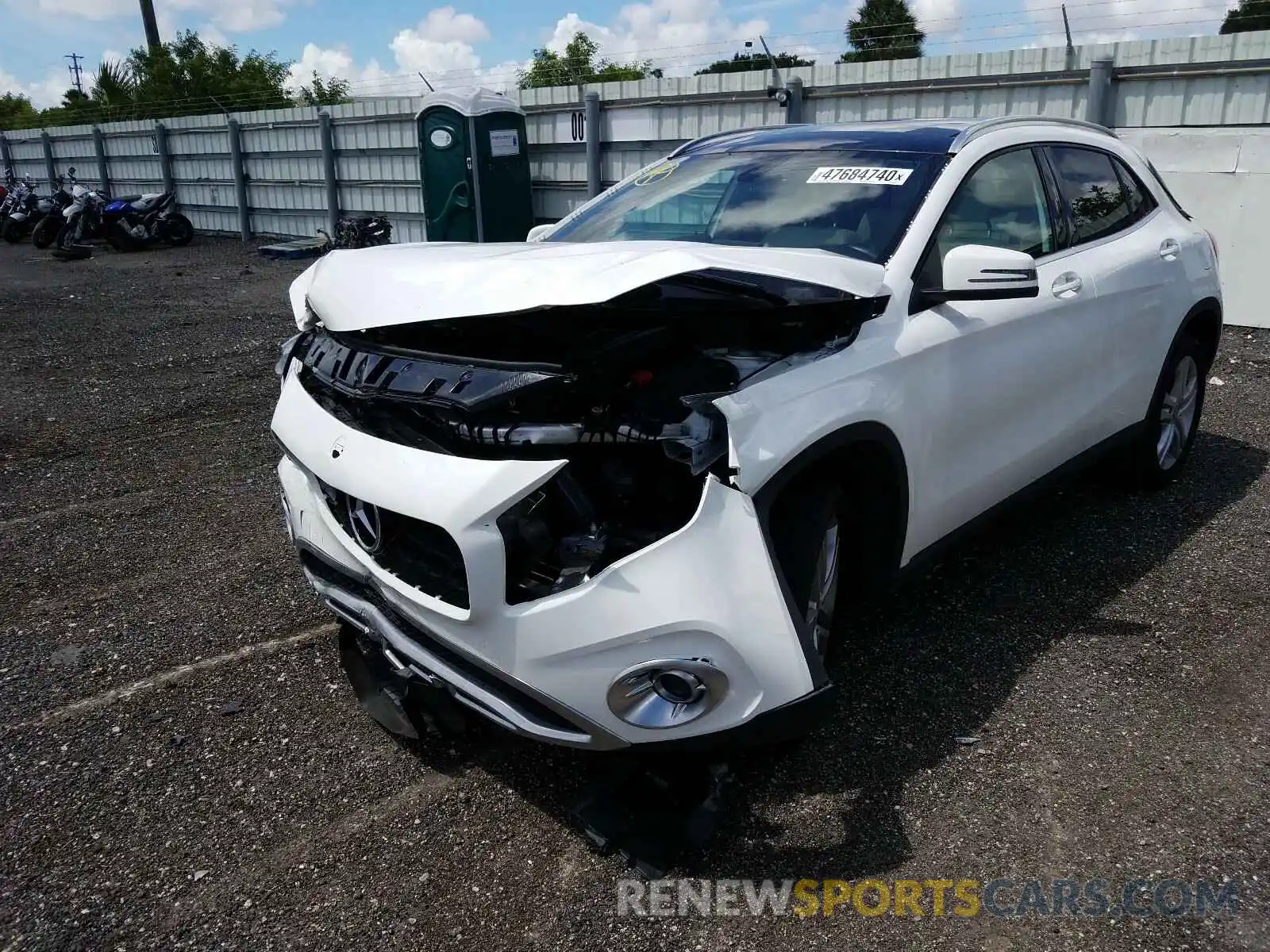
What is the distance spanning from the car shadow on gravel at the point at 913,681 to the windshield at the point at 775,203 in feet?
3.81

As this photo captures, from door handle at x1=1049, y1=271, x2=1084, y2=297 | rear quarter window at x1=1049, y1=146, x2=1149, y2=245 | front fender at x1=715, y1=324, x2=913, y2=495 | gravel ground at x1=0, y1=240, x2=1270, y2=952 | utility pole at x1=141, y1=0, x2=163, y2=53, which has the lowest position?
gravel ground at x1=0, y1=240, x2=1270, y2=952

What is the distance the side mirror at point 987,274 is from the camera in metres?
A: 2.94

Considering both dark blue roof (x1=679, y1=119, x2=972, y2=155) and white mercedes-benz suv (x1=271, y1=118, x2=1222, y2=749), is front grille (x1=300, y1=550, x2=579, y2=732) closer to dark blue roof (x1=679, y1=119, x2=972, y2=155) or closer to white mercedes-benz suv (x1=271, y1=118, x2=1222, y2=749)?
white mercedes-benz suv (x1=271, y1=118, x2=1222, y2=749)

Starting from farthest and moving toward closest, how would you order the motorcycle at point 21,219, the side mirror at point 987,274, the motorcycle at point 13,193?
the motorcycle at point 13,193, the motorcycle at point 21,219, the side mirror at point 987,274

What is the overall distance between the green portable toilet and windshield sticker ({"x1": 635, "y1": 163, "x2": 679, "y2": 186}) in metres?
8.89

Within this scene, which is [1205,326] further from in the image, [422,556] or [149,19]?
[149,19]

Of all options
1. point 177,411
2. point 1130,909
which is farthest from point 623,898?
point 177,411

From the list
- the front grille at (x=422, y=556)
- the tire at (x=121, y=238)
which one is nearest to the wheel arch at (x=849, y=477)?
the front grille at (x=422, y=556)

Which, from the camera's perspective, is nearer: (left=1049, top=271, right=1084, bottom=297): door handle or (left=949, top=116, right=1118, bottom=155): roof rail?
(left=949, top=116, right=1118, bottom=155): roof rail

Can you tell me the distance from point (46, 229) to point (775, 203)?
1869 cm

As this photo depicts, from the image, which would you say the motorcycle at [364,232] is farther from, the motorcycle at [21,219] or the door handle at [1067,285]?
the door handle at [1067,285]

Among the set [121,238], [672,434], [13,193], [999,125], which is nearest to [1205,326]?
[999,125]

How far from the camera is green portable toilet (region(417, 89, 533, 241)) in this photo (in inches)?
498

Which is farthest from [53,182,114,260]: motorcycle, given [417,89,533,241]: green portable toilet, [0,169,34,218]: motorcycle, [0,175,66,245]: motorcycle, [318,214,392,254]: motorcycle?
[417,89,533,241]: green portable toilet
